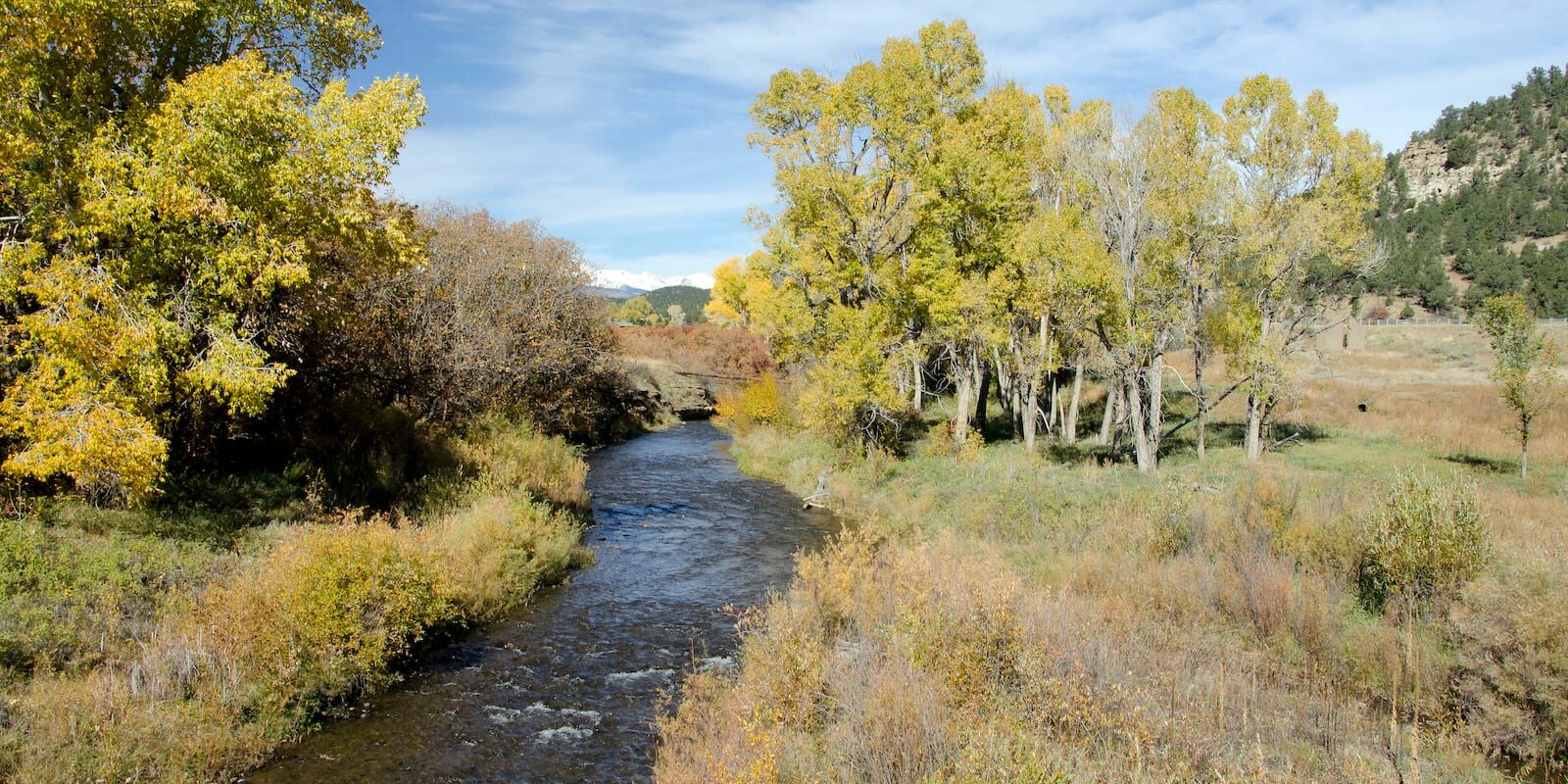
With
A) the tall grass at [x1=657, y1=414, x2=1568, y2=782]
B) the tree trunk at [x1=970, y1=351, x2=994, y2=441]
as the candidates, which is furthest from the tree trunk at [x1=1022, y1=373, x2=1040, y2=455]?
the tall grass at [x1=657, y1=414, x2=1568, y2=782]

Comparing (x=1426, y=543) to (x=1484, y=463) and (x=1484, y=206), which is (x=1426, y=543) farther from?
(x=1484, y=206)

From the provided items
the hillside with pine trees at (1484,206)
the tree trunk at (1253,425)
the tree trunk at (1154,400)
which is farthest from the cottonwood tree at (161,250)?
the hillside with pine trees at (1484,206)

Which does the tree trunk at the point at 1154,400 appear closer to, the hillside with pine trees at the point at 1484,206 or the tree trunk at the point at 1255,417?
the tree trunk at the point at 1255,417

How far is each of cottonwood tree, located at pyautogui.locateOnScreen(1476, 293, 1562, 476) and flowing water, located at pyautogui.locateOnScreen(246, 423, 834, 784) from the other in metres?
19.8

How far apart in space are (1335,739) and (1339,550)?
6.25 metres

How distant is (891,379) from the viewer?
84.3 feet

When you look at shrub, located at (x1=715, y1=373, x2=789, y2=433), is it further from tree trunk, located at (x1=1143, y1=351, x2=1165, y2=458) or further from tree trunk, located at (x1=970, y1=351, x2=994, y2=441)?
tree trunk, located at (x1=1143, y1=351, x2=1165, y2=458)

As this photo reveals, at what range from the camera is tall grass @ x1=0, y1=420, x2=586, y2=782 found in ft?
24.8

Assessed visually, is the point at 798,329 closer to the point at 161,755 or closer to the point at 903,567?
the point at 903,567

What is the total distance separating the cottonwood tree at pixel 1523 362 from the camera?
21.4 metres

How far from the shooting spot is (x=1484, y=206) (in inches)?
4363

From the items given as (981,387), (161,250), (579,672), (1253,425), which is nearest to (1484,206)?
(1253,425)

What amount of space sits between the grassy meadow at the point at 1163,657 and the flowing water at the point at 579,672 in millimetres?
1137

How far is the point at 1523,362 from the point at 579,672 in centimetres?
2626
